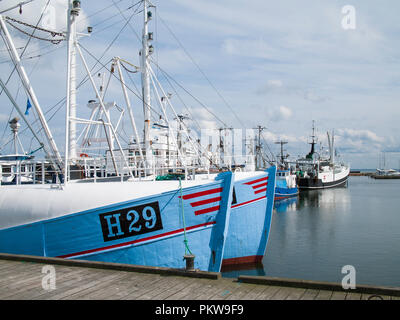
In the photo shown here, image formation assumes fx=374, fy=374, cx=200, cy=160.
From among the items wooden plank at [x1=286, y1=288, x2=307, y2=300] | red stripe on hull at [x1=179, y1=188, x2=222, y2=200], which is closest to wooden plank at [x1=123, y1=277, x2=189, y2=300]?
wooden plank at [x1=286, y1=288, x2=307, y2=300]

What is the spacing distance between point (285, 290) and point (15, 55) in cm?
1206

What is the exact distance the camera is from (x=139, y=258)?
11.5 metres

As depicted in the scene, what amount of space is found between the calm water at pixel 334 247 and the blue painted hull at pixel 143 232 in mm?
4385

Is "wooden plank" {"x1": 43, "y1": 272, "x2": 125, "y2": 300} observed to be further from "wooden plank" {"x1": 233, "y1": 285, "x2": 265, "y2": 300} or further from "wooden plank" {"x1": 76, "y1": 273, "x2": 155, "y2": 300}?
"wooden plank" {"x1": 233, "y1": 285, "x2": 265, "y2": 300}

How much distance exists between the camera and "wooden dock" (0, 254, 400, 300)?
6.86m

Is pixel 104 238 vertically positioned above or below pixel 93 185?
below

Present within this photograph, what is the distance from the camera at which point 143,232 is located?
37.6 feet

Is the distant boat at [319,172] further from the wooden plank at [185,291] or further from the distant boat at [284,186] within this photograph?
the wooden plank at [185,291]

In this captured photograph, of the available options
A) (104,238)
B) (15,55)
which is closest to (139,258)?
(104,238)

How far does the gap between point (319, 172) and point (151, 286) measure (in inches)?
3031

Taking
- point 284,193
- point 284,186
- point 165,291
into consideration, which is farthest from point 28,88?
point 284,186

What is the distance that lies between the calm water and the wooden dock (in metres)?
8.36

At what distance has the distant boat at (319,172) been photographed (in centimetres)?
7281
